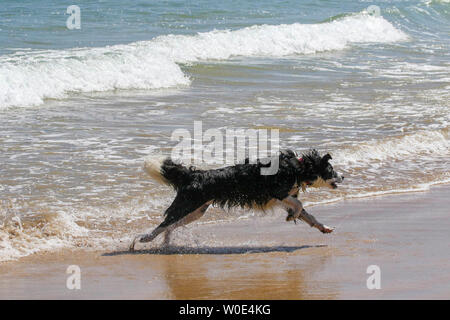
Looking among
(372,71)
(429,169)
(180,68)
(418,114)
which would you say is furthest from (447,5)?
Result: (429,169)

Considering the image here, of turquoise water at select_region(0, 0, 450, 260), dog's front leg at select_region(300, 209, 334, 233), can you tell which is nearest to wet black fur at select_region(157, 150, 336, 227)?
dog's front leg at select_region(300, 209, 334, 233)

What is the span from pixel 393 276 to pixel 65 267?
2748 millimetres

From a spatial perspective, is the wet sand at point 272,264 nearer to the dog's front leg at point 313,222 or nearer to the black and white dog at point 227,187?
the dog's front leg at point 313,222

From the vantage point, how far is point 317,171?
7438 mm

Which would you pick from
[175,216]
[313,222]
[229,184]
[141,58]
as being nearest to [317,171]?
[313,222]

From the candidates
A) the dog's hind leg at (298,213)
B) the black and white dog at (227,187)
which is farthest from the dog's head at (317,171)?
the dog's hind leg at (298,213)

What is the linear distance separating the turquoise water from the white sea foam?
5 cm

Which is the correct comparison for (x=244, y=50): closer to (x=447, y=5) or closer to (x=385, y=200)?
(x=385, y=200)

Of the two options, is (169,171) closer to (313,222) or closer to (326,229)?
(313,222)

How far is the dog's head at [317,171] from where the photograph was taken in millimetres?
7356

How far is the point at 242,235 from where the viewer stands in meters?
7.44

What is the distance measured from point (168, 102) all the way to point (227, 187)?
8.64 meters

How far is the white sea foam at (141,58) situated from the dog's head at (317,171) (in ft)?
29.5

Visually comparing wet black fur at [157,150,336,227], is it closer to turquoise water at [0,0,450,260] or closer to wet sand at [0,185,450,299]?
wet sand at [0,185,450,299]
